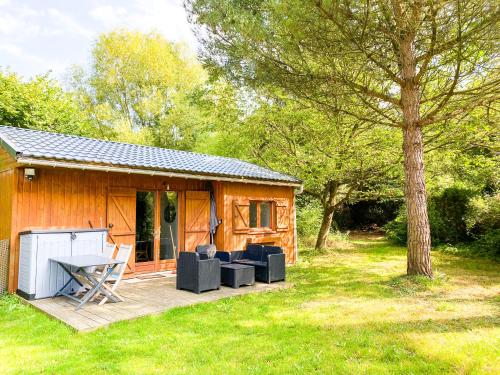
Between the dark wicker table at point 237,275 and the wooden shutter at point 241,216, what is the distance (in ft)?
7.20

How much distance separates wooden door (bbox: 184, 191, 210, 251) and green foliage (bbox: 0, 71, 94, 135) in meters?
12.6

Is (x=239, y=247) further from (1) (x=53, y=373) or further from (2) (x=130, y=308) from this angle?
(1) (x=53, y=373)

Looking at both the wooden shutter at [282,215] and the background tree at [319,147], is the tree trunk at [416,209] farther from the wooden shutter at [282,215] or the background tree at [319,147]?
the wooden shutter at [282,215]

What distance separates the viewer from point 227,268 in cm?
705

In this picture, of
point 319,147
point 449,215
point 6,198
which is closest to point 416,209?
point 319,147

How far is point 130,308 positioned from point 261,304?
2.05 meters

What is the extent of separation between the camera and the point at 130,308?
208 inches

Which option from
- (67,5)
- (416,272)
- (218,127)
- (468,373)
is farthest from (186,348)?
(67,5)

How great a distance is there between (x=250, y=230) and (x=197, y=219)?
1551mm

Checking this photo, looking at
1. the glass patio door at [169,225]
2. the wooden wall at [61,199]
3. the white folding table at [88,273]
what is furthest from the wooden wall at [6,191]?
the glass patio door at [169,225]

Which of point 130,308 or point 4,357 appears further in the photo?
point 130,308

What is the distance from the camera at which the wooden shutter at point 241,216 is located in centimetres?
931

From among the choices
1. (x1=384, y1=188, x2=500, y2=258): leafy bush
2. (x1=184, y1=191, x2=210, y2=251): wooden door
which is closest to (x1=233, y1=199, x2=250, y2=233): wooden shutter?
(x1=184, y1=191, x2=210, y2=251): wooden door

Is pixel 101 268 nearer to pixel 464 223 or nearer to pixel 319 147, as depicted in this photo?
pixel 319 147
